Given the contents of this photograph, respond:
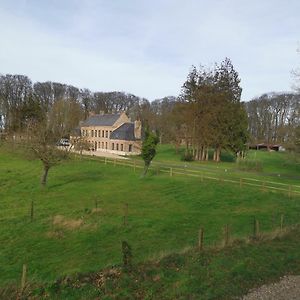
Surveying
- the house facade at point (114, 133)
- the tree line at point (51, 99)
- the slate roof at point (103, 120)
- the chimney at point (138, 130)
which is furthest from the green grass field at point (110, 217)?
the tree line at point (51, 99)

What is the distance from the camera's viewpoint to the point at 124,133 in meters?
68.9

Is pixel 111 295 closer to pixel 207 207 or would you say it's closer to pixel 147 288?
pixel 147 288

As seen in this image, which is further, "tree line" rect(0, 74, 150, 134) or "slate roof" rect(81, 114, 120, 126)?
"tree line" rect(0, 74, 150, 134)

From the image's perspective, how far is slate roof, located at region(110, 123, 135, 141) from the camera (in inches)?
2694

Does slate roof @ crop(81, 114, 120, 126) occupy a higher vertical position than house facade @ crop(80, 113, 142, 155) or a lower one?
higher

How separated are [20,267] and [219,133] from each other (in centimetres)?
4391

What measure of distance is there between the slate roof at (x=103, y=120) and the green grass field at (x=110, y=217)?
37208mm

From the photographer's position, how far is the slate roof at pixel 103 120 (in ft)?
244

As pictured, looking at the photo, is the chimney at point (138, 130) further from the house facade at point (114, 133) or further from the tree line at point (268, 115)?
the tree line at point (268, 115)

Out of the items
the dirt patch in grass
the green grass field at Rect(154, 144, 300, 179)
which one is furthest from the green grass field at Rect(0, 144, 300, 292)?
the green grass field at Rect(154, 144, 300, 179)

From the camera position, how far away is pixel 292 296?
9742mm

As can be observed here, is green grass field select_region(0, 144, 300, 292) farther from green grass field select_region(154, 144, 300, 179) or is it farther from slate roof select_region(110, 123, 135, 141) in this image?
slate roof select_region(110, 123, 135, 141)

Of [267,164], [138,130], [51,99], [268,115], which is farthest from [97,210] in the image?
[268,115]

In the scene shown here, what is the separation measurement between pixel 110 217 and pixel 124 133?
4747 centimetres
